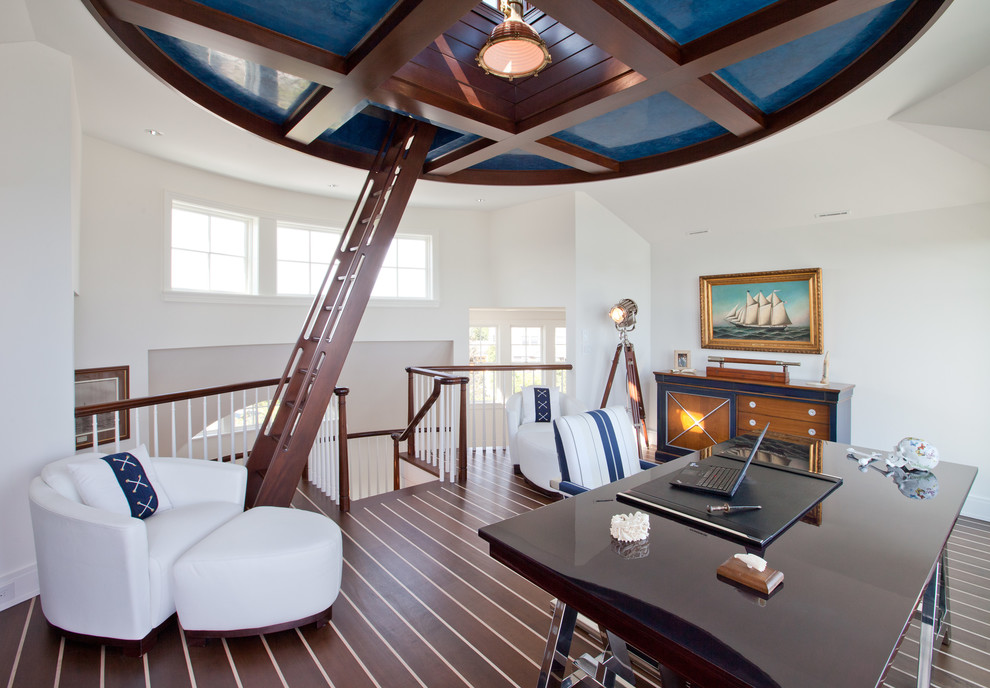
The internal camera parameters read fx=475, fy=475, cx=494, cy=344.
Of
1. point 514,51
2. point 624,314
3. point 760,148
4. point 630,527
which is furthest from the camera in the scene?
point 624,314

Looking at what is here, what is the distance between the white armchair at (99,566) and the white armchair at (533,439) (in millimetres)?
2272

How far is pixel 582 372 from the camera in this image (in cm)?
525

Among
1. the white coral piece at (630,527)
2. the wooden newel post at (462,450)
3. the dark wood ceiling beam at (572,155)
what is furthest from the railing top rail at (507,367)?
the white coral piece at (630,527)

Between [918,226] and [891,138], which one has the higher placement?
[891,138]

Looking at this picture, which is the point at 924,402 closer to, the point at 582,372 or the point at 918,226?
the point at 918,226

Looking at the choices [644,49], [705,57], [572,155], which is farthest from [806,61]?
[572,155]

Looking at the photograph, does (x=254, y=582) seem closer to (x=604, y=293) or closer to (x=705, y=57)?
(x=705, y=57)

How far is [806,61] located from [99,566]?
168 inches

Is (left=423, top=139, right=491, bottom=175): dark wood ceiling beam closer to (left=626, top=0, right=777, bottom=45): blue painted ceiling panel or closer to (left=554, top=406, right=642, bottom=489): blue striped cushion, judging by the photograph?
(left=626, top=0, right=777, bottom=45): blue painted ceiling panel

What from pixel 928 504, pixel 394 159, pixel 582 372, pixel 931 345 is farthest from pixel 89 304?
pixel 931 345

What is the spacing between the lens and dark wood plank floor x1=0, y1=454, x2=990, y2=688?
1.90 meters

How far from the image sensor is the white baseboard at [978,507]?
356 cm

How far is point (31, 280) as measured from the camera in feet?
8.19

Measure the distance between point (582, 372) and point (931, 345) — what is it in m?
2.93
